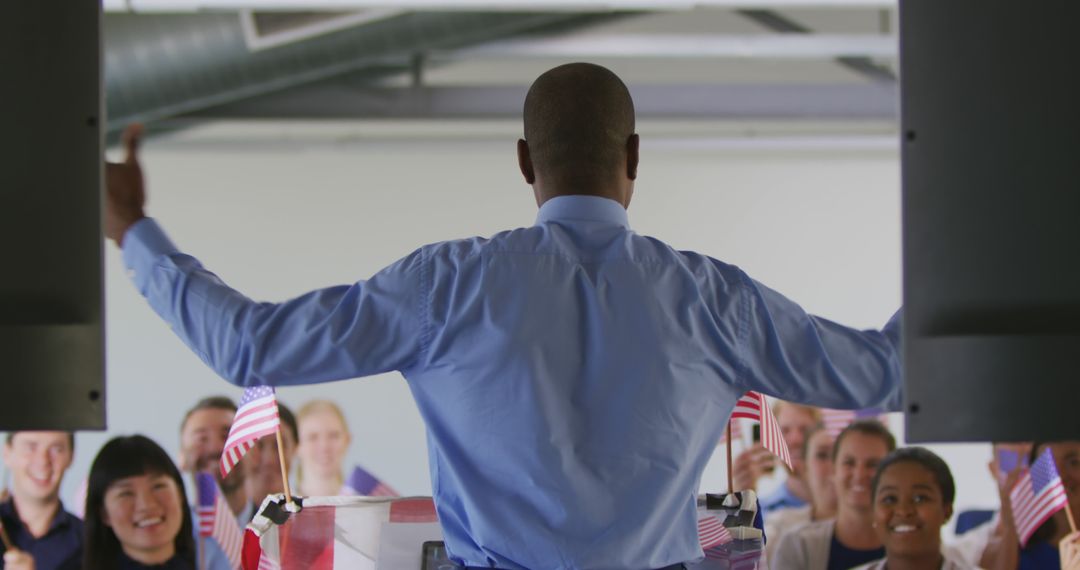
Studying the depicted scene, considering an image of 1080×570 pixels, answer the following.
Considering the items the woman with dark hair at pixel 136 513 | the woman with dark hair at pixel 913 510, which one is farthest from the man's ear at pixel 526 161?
the woman with dark hair at pixel 913 510

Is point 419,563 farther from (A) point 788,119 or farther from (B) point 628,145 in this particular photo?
(A) point 788,119

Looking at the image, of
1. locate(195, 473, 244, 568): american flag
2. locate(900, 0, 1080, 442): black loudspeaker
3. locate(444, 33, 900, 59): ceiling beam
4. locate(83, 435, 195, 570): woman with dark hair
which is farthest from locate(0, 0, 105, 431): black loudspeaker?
locate(444, 33, 900, 59): ceiling beam

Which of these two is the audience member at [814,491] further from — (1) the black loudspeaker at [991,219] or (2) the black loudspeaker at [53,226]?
(2) the black loudspeaker at [53,226]

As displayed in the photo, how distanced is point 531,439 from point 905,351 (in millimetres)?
436

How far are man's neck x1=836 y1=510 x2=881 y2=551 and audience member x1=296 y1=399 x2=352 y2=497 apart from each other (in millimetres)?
2261

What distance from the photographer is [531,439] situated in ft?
4.83

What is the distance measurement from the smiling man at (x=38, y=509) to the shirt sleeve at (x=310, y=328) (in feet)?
9.77

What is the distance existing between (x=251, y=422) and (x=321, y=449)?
3825 mm

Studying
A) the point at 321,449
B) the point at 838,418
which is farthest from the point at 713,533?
the point at 321,449

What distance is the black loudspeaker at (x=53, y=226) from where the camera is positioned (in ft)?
4.47

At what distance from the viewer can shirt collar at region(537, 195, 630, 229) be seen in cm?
156

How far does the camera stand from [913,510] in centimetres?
416

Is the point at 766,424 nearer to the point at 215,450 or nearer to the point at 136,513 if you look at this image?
the point at 136,513

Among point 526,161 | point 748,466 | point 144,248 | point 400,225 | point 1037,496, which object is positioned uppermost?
point 400,225
